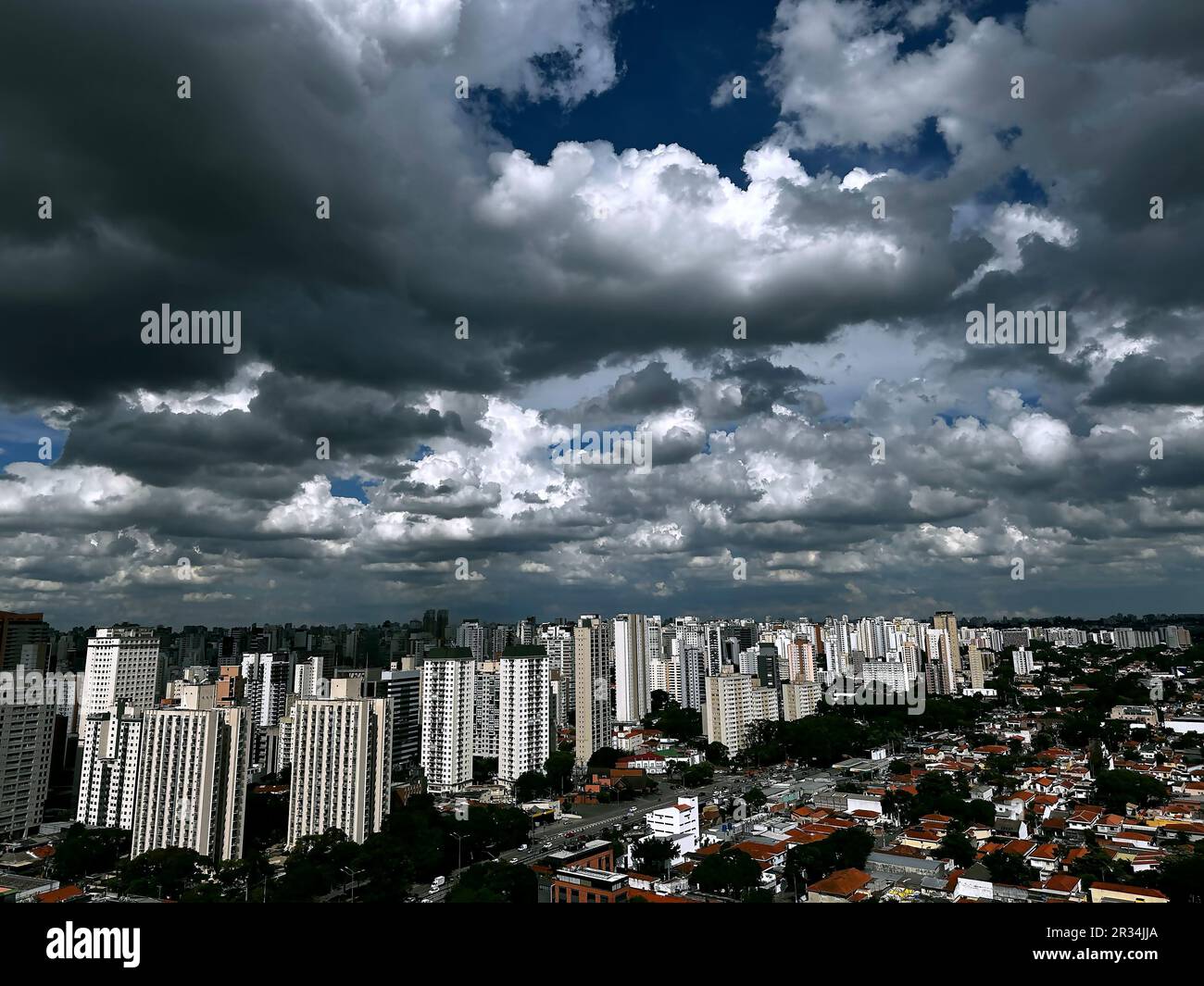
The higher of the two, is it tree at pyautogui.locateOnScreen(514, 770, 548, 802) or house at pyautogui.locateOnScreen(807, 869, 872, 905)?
house at pyautogui.locateOnScreen(807, 869, 872, 905)

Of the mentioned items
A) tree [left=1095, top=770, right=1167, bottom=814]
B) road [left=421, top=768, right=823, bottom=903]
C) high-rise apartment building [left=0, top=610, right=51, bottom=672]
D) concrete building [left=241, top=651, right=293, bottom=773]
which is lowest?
road [left=421, top=768, right=823, bottom=903]

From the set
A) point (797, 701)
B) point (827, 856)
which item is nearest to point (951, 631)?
point (797, 701)

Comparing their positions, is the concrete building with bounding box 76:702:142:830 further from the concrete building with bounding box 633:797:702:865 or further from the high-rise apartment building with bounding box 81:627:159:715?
the concrete building with bounding box 633:797:702:865

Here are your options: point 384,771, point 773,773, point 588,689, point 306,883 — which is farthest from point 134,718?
point 773,773

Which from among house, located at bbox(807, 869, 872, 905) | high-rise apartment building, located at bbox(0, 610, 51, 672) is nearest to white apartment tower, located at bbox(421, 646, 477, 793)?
house, located at bbox(807, 869, 872, 905)

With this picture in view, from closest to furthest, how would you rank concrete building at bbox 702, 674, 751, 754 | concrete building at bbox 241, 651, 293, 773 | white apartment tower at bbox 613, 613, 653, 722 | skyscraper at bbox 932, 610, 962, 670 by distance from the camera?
concrete building at bbox 241, 651, 293, 773 < concrete building at bbox 702, 674, 751, 754 < white apartment tower at bbox 613, 613, 653, 722 < skyscraper at bbox 932, 610, 962, 670

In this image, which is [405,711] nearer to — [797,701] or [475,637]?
[797,701]
